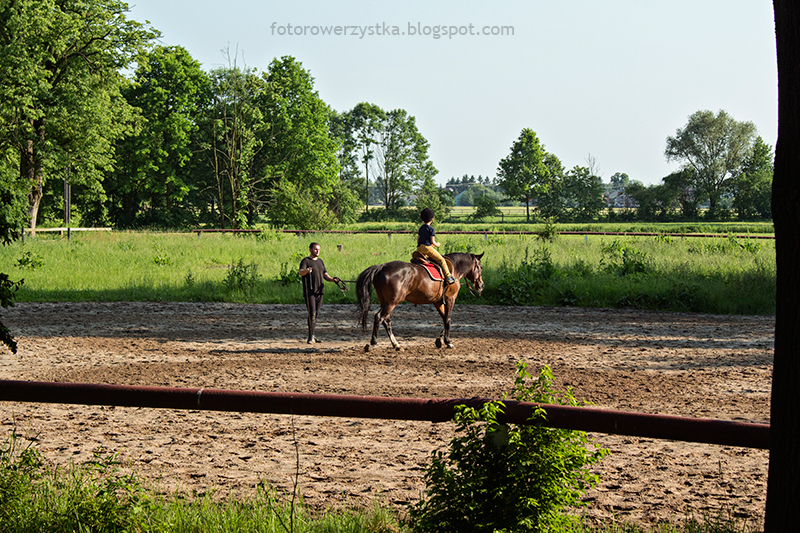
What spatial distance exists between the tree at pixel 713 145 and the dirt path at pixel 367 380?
247 ft

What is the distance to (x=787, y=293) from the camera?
104 inches

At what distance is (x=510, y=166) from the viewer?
8338 cm

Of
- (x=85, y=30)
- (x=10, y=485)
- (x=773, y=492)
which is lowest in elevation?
(x=10, y=485)

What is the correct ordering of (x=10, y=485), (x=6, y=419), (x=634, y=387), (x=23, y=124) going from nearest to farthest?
(x=10, y=485)
(x=6, y=419)
(x=634, y=387)
(x=23, y=124)

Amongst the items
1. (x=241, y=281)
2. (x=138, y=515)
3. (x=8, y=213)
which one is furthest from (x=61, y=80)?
(x=138, y=515)

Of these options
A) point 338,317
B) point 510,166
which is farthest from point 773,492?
point 510,166

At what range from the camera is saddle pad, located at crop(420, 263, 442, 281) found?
1155cm

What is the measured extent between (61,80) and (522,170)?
2165 inches

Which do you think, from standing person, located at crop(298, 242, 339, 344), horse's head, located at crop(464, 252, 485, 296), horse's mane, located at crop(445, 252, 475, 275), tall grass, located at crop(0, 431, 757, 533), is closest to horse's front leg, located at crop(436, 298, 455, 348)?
horse's mane, located at crop(445, 252, 475, 275)

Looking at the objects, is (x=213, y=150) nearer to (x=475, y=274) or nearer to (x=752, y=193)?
(x=475, y=274)

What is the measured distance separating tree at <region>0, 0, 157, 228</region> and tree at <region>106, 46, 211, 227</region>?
10619 mm

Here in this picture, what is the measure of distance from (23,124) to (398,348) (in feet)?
117

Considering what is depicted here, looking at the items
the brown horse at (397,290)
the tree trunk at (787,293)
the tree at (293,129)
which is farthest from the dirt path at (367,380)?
the tree at (293,129)

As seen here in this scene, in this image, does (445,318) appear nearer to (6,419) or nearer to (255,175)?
(6,419)
